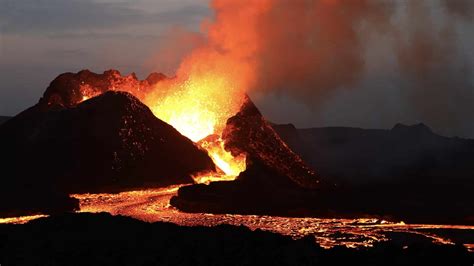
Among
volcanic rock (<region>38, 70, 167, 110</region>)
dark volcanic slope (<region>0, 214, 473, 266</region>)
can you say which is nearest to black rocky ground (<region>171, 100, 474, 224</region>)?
volcanic rock (<region>38, 70, 167, 110</region>)

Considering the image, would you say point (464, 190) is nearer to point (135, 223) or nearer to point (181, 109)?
point (181, 109)

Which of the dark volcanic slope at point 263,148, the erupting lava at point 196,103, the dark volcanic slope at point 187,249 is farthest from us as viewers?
the erupting lava at point 196,103

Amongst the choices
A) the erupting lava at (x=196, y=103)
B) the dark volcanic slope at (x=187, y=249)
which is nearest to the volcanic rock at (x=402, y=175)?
the erupting lava at (x=196, y=103)

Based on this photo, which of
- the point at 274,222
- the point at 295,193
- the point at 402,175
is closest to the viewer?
the point at 274,222

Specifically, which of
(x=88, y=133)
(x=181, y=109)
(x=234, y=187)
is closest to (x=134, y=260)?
(x=234, y=187)

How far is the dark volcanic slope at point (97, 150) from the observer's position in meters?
80.3

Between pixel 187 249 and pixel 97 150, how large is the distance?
35932 mm

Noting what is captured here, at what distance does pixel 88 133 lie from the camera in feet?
278

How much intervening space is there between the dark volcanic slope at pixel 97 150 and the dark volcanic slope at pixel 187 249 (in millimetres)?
23947

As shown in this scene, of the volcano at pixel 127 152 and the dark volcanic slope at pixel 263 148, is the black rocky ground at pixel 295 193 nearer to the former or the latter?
the dark volcanic slope at pixel 263 148

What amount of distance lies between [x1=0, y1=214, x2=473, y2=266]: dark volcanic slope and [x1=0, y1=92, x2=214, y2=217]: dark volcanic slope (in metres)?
23.9

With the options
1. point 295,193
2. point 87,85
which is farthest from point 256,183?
point 87,85

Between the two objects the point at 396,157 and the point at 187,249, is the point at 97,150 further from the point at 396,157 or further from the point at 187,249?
the point at 396,157

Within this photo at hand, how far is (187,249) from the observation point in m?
48.7
